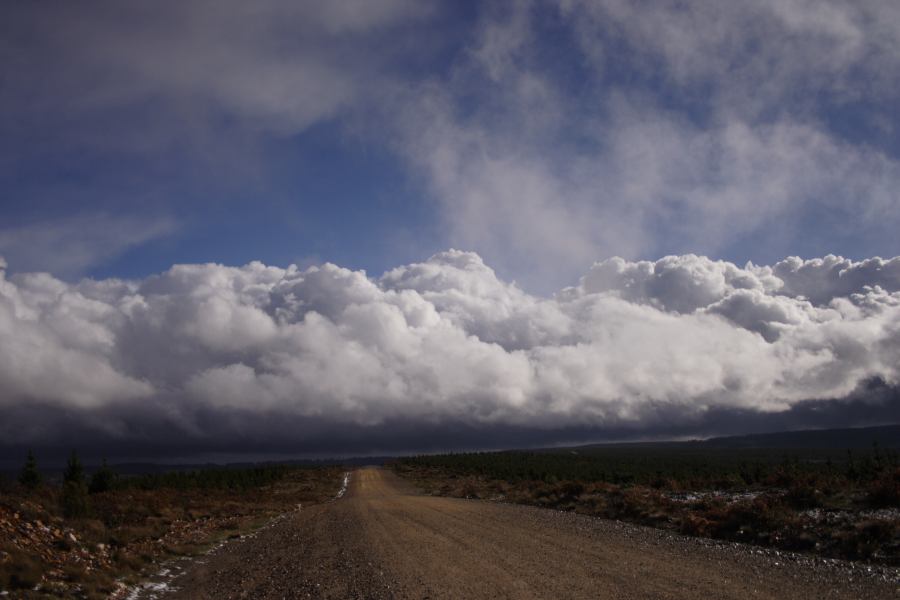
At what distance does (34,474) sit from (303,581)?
4518 centimetres

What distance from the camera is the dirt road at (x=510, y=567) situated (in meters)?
12.7

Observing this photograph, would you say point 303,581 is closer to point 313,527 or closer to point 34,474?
point 313,527

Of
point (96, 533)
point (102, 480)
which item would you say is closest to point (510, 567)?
point (96, 533)

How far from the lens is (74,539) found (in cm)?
A: 1886

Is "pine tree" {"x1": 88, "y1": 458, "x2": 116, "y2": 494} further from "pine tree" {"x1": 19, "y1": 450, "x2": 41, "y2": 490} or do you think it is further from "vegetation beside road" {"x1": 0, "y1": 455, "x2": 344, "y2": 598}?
"vegetation beside road" {"x1": 0, "y1": 455, "x2": 344, "y2": 598}

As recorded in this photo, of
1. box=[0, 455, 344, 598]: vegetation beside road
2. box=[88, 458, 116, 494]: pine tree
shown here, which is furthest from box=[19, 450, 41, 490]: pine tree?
box=[0, 455, 344, 598]: vegetation beside road

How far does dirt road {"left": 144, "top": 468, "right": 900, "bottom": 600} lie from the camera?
1266cm

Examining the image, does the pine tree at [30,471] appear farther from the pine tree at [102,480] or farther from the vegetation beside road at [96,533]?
the vegetation beside road at [96,533]

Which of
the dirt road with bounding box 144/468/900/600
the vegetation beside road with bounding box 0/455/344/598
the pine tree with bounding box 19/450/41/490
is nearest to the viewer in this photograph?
the dirt road with bounding box 144/468/900/600

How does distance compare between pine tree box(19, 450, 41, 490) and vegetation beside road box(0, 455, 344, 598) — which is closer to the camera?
vegetation beside road box(0, 455, 344, 598)

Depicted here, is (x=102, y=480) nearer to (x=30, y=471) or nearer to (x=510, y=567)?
(x=30, y=471)

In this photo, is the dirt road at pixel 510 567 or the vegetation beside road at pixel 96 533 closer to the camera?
the dirt road at pixel 510 567

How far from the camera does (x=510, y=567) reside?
49.4 feet

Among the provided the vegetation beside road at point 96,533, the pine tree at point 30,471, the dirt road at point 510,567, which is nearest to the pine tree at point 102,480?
the pine tree at point 30,471
